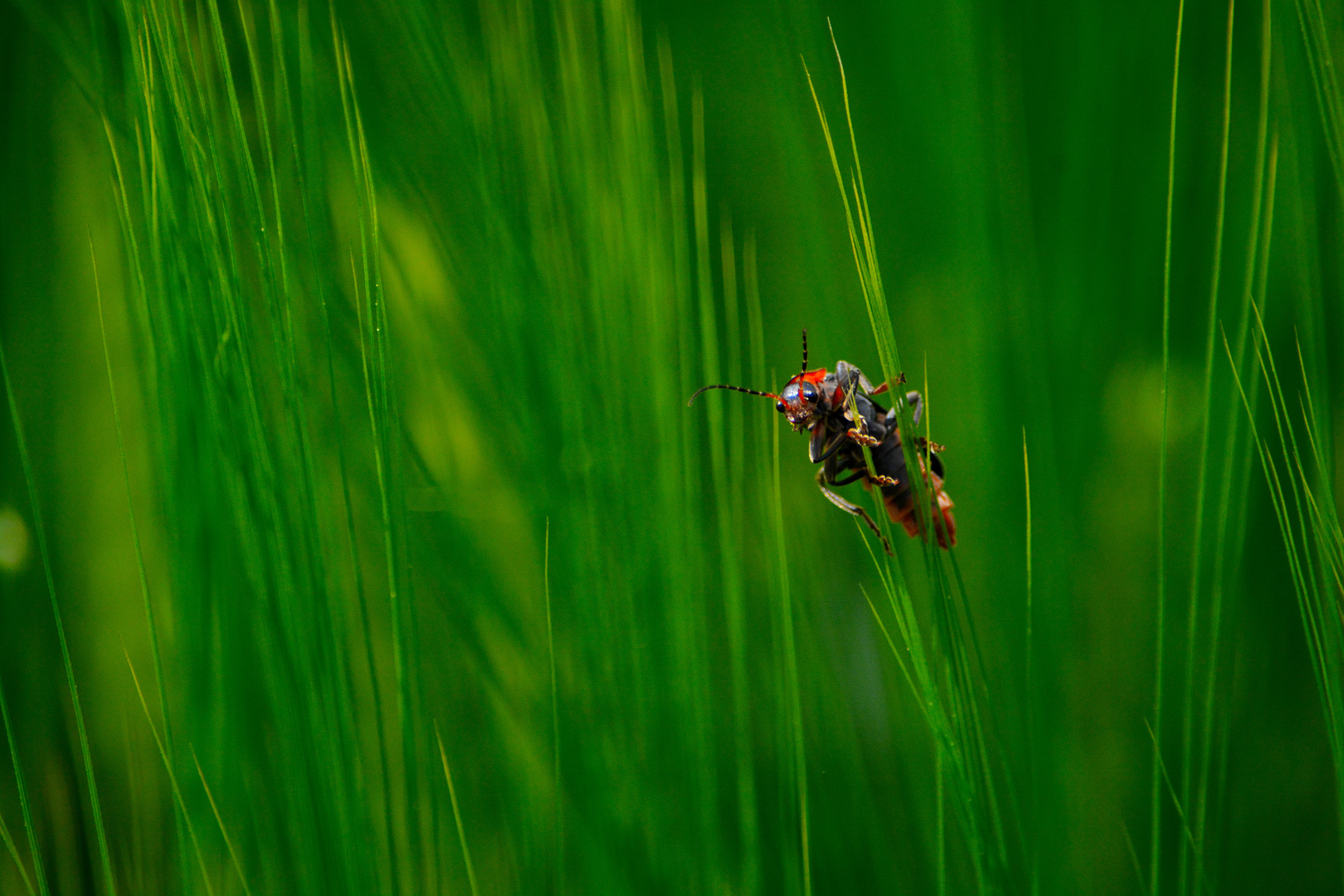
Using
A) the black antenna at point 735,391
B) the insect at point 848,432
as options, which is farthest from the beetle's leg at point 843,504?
the black antenna at point 735,391

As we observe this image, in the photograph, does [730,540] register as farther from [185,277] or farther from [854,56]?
[854,56]

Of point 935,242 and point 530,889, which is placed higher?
point 935,242

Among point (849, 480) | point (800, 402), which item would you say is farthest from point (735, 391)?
point (849, 480)

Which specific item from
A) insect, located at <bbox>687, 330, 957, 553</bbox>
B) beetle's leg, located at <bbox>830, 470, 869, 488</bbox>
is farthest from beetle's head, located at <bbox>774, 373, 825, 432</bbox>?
beetle's leg, located at <bbox>830, 470, 869, 488</bbox>

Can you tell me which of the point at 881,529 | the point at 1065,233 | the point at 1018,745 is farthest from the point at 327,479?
the point at 1065,233

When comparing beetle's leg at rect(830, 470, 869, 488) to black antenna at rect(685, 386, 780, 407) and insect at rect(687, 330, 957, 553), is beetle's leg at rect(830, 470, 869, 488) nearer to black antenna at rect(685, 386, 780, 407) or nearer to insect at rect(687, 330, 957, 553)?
insect at rect(687, 330, 957, 553)
